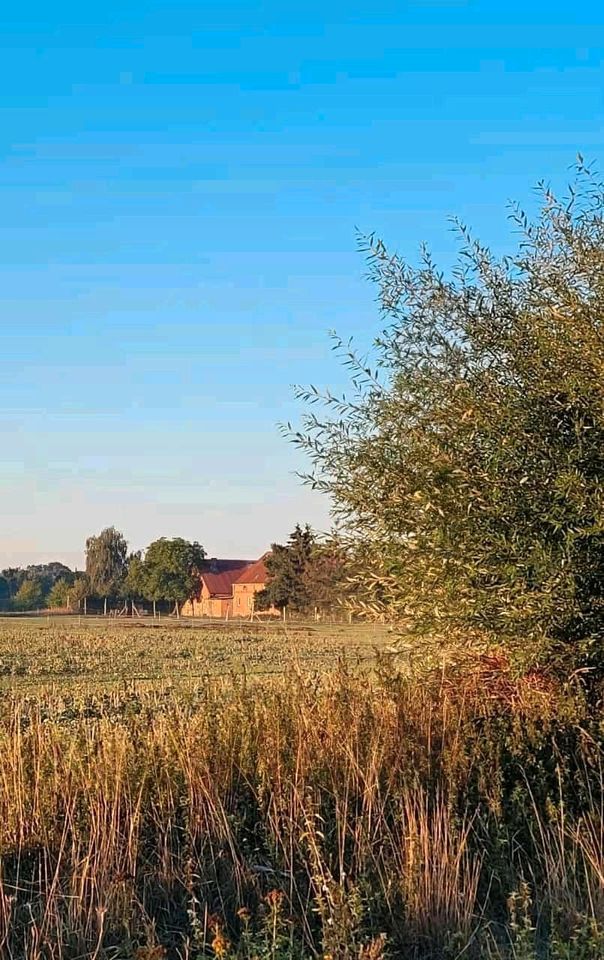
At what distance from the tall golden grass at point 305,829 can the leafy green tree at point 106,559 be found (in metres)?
124

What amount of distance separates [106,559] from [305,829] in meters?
137

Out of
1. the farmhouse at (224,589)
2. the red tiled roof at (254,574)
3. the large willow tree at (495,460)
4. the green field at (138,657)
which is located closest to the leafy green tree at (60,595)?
the farmhouse at (224,589)

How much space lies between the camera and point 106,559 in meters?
139

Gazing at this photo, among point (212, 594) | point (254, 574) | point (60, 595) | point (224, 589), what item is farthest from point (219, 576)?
point (60, 595)

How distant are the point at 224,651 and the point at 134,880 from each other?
33.1 meters

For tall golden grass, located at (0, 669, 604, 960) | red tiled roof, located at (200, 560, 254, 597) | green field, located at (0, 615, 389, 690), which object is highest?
red tiled roof, located at (200, 560, 254, 597)

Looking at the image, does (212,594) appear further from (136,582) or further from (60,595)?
(60,595)

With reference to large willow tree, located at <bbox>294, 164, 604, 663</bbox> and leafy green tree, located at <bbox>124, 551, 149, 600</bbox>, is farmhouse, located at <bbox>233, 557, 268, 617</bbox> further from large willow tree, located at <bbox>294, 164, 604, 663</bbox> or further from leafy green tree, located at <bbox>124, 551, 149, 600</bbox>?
large willow tree, located at <bbox>294, 164, 604, 663</bbox>

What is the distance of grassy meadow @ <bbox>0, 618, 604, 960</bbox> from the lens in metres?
4.64

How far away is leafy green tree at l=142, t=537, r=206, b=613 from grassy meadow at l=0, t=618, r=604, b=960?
376 ft

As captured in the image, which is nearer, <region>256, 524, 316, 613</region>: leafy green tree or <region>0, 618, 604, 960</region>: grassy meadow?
<region>0, 618, 604, 960</region>: grassy meadow

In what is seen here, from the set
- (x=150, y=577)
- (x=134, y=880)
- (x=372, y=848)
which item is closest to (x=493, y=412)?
(x=372, y=848)

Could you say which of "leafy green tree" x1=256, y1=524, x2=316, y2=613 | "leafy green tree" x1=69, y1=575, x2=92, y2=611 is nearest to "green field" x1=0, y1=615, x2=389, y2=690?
"leafy green tree" x1=256, y1=524, x2=316, y2=613

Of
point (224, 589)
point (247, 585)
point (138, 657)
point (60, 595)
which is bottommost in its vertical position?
point (138, 657)
